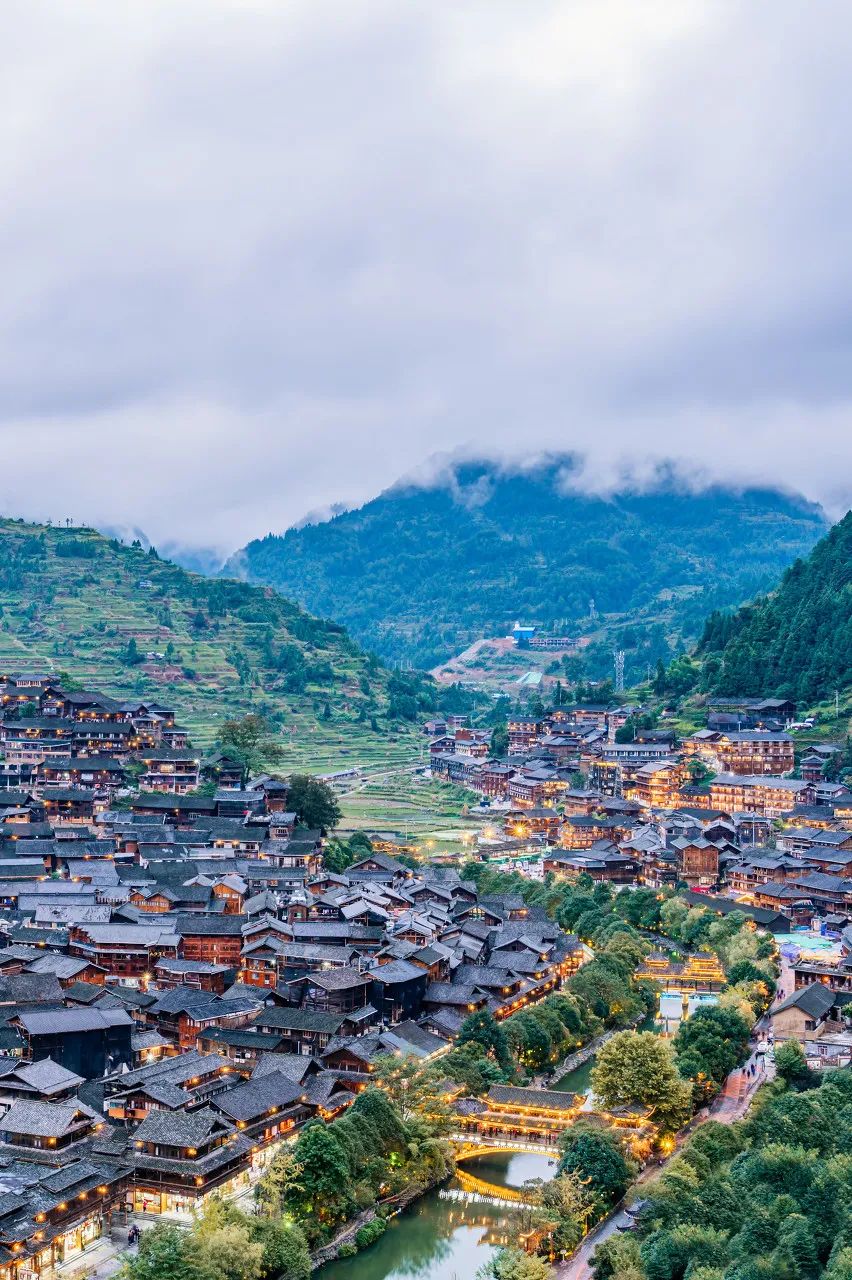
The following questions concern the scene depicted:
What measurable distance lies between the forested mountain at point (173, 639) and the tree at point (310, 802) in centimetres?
1688

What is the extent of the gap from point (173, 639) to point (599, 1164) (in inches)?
2645

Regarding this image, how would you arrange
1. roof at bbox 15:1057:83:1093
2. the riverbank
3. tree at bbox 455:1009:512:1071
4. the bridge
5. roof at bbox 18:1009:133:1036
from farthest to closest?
tree at bbox 455:1009:512:1071 < roof at bbox 18:1009:133:1036 < the bridge < roof at bbox 15:1057:83:1093 < the riverbank

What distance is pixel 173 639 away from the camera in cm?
8750

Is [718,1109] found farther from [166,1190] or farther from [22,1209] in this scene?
[22,1209]

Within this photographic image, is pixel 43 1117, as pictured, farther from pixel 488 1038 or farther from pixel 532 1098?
pixel 488 1038

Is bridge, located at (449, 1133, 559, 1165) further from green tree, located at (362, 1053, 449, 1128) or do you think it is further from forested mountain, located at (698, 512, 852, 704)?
forested mountain, located at (698, 512, 852, 704)

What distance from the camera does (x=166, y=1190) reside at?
23766 mm

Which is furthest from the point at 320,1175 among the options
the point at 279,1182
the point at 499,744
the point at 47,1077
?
the point at 499,744

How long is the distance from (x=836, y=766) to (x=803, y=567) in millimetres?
22788

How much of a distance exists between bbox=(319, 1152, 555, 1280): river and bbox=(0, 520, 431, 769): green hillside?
4485 centimetres

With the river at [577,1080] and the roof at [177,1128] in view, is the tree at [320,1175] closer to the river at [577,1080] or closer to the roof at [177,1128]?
the roof at [177,1128]

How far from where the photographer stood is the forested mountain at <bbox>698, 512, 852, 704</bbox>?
67.3 meters

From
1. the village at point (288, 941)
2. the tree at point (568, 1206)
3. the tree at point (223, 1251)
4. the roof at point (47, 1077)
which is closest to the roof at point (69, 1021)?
the village at point (288, 941)

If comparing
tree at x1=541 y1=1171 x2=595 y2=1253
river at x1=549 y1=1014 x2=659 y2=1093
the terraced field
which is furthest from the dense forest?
the terraced field
